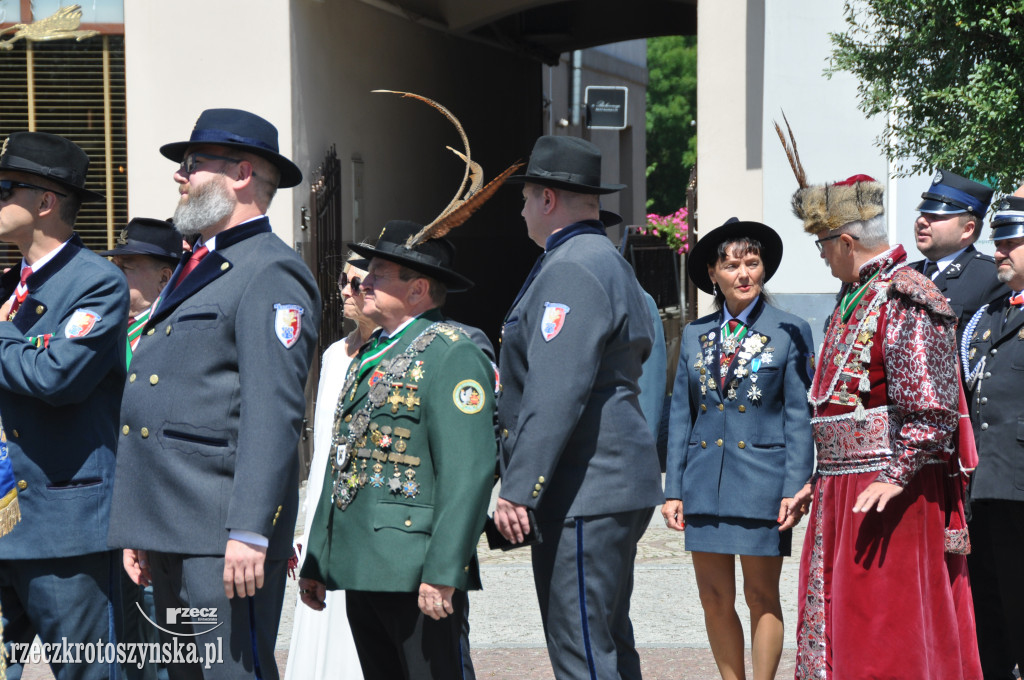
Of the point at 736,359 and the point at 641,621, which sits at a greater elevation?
the point at 736,359

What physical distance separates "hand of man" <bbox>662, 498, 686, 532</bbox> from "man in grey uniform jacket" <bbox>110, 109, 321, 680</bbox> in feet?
6.49

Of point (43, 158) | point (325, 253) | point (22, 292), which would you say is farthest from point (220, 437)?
point (325, 253)

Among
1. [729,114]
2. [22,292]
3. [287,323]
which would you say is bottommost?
[287,323]

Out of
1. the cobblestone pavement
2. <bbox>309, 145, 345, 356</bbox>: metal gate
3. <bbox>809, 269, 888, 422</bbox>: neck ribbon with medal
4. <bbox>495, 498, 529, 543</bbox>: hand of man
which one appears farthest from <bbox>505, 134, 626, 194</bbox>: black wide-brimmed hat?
<bbox>309, 145, 345, 356</bbox>: metal gate

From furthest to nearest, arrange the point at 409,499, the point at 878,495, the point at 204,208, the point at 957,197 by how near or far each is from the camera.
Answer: the point at 957,197 < the point at 878,495 < the point at 204,208 < the point at 409,499

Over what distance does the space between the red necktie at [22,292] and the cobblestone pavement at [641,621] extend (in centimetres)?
200

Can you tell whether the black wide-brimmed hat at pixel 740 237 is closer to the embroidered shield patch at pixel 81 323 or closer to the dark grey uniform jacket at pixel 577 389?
the dark grey uniform jacket at pixel 577 389

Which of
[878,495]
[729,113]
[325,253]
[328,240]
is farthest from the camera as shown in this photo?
[328,240]

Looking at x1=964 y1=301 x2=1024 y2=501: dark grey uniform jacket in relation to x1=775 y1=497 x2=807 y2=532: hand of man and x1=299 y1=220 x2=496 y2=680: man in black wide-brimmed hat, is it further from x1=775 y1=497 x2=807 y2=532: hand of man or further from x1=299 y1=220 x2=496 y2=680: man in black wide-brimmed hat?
x1=299 y1=220 x2=496 y2=680: man in black wide-brimmed hat

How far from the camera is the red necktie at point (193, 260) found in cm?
395

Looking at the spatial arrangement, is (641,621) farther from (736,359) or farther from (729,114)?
(729,114)

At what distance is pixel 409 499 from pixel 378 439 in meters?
0.20

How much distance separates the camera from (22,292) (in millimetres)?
4441

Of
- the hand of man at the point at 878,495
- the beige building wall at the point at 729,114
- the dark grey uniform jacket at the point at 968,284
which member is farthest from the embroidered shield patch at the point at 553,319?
the beige building wall at the point at 729,114
